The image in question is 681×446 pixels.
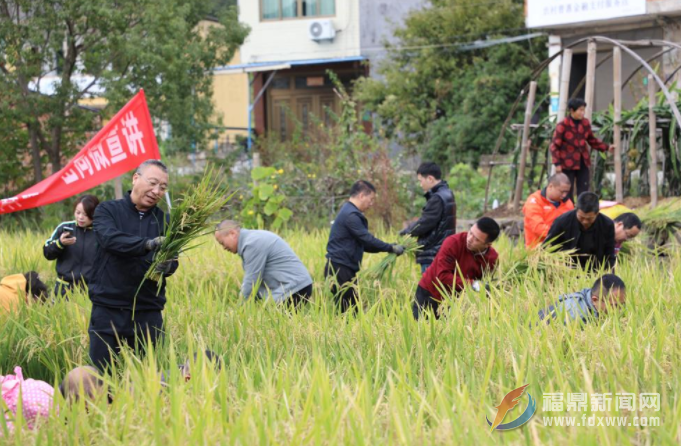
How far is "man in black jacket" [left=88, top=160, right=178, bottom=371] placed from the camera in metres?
5.23

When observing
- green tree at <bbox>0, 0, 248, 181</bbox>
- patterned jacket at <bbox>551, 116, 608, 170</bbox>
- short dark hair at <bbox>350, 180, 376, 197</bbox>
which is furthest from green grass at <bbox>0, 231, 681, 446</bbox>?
green tree at <bbox>0, 0, 248, 181</bbox>

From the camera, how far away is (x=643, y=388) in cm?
427

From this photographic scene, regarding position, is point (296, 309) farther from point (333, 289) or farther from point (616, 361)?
point (616, 361)

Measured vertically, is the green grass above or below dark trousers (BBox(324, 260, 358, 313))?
above

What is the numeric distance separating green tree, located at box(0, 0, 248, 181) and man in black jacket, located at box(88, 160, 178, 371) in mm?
9146

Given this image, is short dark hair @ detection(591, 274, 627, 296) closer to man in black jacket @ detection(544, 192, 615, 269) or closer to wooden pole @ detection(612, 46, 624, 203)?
man in black jacket @ detection(544, 192, 615, 269)

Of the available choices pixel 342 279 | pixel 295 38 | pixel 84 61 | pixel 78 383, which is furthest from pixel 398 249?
pixel 295 38

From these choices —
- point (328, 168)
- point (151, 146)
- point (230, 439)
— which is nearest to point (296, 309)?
point (151, 146)

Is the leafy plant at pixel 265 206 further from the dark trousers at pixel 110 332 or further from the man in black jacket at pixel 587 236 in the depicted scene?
the dark trousers at pixel 110 332

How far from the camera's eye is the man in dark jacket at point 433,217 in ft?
26.8

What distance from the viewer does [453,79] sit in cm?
2234

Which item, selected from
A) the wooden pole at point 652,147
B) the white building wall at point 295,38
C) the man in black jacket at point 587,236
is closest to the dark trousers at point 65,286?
the man in black jacket at point 587,236

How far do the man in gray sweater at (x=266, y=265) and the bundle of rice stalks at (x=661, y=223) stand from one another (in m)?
4.15

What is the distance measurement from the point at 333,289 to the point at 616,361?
147 inches
